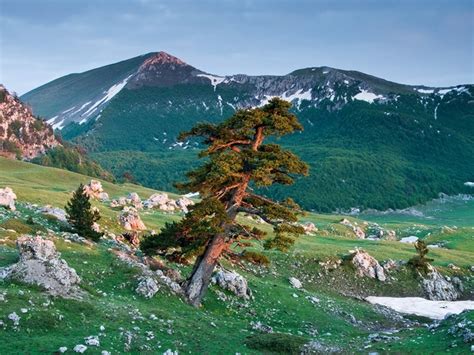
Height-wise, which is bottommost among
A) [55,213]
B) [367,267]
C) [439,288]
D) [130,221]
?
[439,288]

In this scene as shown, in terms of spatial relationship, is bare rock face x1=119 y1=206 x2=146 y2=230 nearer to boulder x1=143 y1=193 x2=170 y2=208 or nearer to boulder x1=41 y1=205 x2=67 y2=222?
boulder x1=41 y1=205 x2=67 y2=222

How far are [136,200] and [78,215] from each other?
175 ft

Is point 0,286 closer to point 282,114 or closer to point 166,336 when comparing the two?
point 166,336

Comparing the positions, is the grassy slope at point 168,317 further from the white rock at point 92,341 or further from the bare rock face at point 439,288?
the bare rock face at point 439,288

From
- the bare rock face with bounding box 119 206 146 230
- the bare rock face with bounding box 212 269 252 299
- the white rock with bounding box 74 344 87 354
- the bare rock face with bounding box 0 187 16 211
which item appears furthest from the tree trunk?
the bare rock face with bounding box 119 206 146 230

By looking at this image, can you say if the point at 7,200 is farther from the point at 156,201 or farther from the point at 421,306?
the point at 421,306

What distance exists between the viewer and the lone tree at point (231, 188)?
32344 millimetres

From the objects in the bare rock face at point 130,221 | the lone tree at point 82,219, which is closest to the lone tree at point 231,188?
the lone tree at point 82,219

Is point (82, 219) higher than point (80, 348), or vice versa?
point (82, 219)

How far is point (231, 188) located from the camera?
3466 cm

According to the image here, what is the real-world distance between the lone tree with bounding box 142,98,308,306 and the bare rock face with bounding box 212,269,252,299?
187 inches

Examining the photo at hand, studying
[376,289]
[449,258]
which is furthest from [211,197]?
[449,258]

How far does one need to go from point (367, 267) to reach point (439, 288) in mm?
9540

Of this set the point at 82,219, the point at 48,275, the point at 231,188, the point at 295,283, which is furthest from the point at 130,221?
the point at 48,275
